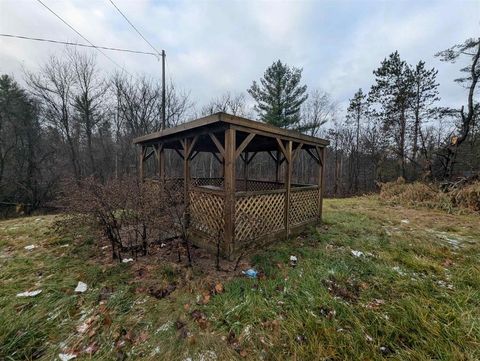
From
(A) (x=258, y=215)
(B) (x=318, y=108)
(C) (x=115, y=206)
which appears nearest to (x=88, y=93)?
(C) (x=115, y=206)

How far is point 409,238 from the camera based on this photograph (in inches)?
186

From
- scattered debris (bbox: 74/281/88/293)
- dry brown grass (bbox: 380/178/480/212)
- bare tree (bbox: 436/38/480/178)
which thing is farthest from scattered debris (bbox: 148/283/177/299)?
bare tree (bbox: 436/38/480/178)

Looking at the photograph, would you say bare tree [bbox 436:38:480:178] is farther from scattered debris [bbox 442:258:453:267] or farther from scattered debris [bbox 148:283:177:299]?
scattered debris [bbox 148:283:177:299]

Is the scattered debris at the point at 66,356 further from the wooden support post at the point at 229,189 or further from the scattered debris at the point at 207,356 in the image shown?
the wooden support post at the point at 229,189

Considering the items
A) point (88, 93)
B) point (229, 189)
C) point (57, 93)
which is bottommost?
point (229, 189)

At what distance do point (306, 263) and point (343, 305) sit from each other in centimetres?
111

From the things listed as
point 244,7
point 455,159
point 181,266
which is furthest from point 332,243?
point 455,159

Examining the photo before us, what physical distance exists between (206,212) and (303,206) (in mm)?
2680

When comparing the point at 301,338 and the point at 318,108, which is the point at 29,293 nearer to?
the point at 301,338

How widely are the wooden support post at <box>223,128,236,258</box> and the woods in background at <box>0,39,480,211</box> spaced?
11.2 meters

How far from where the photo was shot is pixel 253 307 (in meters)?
2.36

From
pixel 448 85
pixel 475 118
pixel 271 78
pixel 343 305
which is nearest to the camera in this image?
pixel 343 305

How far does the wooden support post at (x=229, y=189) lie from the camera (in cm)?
344

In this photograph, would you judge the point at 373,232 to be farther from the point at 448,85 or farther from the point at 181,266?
the point at 448,85
